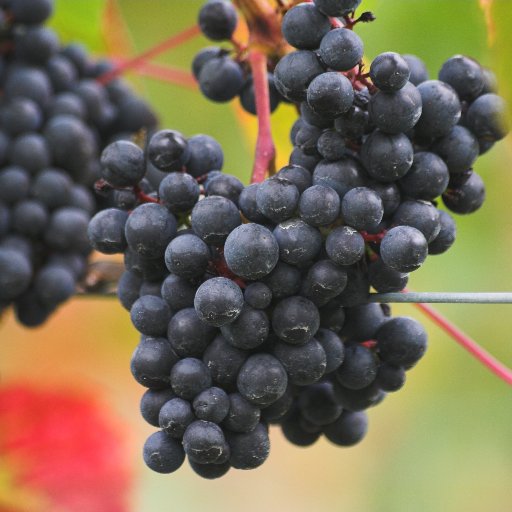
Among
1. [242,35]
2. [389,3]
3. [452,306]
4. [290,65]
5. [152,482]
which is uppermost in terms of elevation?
[389,3]

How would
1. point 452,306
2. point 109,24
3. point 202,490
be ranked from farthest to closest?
1. point 202,490
2. point 452,306
3. point 109,24

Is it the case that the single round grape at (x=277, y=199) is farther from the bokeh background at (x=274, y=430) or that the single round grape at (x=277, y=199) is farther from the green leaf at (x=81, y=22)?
the green leaf at (x=81, y=22)

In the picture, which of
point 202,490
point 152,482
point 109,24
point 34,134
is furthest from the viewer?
point 202,490

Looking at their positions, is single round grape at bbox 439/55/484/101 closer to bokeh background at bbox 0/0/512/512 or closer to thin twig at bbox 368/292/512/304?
bokeh background at bbox 0/0/512/512

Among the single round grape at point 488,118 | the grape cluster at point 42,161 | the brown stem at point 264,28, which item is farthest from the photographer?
the grape cluster at point 42,161

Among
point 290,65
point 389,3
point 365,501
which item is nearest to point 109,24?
point 389,3

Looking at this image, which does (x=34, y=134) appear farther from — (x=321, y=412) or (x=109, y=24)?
(x=321, y=412)

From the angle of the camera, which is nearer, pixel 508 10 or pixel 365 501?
pixel 508 10

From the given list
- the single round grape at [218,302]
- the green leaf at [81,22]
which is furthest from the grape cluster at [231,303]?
the green leaf at [81,22]
